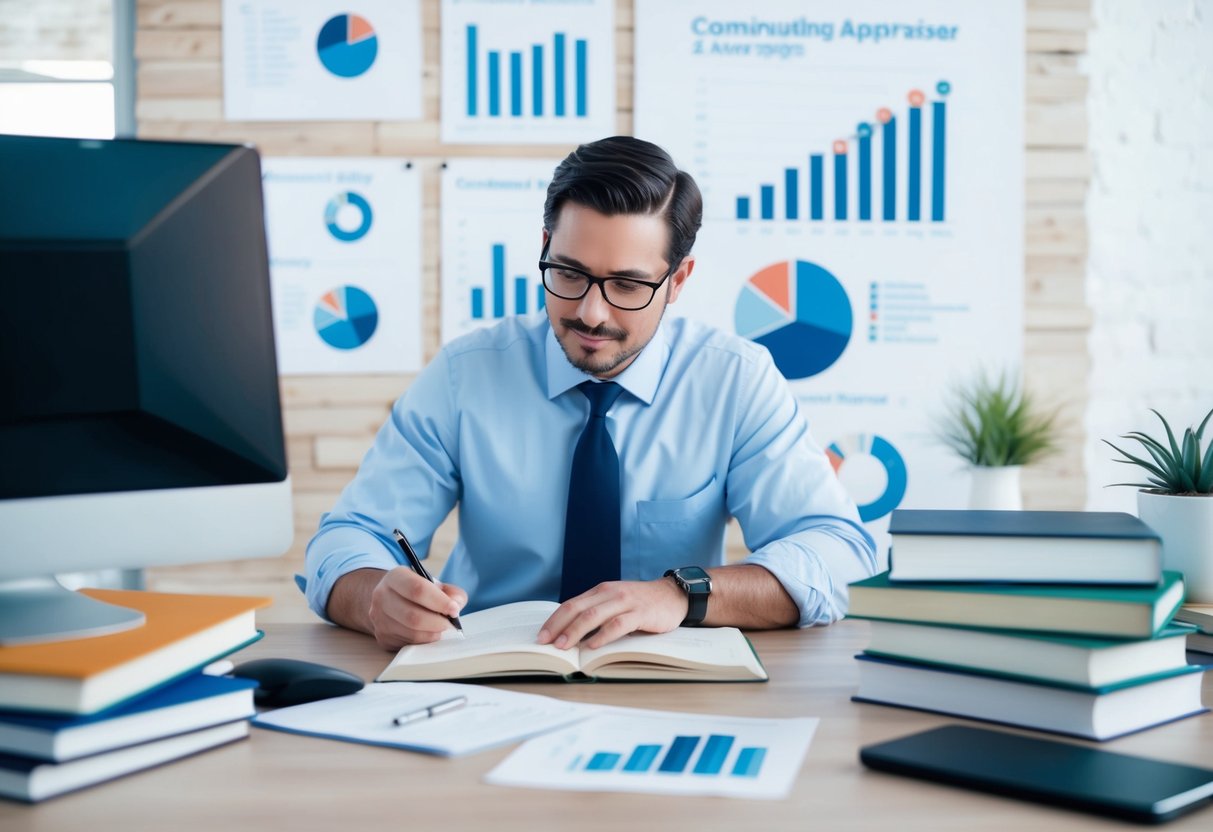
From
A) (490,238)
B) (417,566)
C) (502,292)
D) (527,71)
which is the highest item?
(527,71)

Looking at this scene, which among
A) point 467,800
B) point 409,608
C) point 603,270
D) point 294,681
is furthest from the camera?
point 603,270

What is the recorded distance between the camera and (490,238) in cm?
321

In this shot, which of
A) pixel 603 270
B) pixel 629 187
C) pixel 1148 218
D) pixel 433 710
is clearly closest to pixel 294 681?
pixel 433 710

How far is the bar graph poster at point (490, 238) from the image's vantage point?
320 cm

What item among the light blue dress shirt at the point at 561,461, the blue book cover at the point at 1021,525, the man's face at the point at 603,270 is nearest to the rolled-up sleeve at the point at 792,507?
the light blue dress shirt at the point at 561,461

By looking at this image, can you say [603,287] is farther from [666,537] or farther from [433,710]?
[433,710]

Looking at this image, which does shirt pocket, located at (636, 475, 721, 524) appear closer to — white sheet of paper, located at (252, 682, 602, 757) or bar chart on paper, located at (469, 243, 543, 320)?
white sheet of paper, located at (252, 682, 602, 757)

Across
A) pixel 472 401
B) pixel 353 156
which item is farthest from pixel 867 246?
pixel 472 401

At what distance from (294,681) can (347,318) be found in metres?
2.24

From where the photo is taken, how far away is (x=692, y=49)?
3211mm

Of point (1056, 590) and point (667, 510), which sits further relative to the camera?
point (667, 510)

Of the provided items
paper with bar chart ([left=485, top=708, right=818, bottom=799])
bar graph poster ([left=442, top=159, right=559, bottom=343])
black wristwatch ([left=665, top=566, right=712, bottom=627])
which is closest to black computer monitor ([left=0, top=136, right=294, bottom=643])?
paper with bar chart ([left=485, top=708, right=818, bottom=799])

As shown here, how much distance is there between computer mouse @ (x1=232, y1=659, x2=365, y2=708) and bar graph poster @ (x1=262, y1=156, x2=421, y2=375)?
2154 millimetres

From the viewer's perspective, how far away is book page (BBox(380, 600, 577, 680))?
3.79 ft
